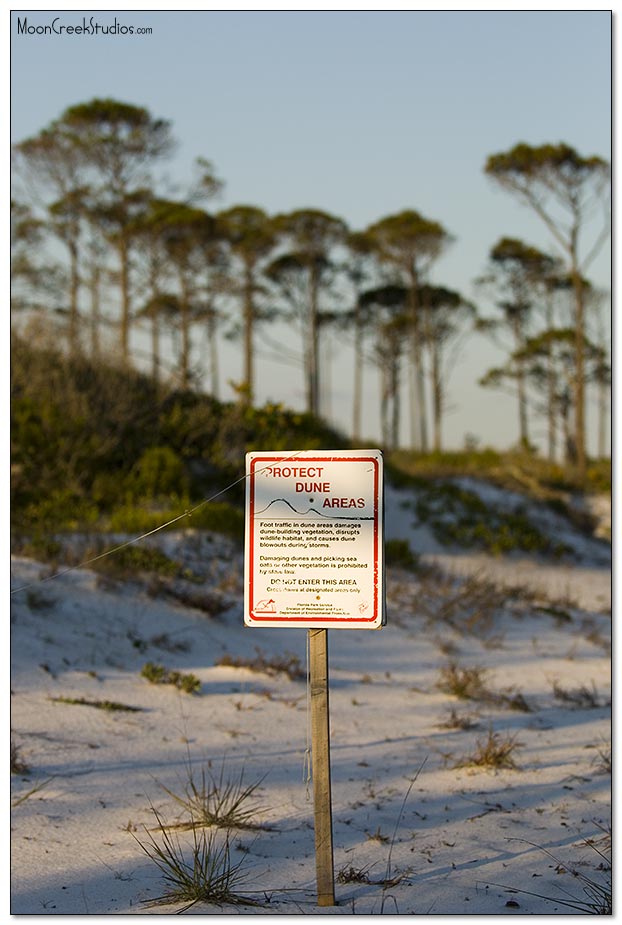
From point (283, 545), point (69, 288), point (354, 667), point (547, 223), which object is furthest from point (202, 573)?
point (69, 288)

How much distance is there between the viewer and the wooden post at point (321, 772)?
391 centimetres

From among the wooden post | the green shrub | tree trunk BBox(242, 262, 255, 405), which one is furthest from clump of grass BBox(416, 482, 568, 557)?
tree trunk BBox(242, 262, 255, 405)

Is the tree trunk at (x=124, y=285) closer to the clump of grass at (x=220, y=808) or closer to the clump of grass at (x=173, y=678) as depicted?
the clump of grass at (x=173, y=678)

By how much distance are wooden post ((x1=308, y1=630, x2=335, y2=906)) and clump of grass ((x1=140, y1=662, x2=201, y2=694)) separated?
11.2 feet

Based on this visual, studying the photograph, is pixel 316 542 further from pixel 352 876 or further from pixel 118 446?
pixel 118 446

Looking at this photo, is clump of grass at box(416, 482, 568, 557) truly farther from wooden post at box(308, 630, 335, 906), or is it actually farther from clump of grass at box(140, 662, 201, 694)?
wooden post at box(308, 630, 335, 906)

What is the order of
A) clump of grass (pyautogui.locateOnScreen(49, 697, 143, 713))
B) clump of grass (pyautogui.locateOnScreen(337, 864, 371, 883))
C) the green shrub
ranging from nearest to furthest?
1. clump of grass (pyautogui.locateOnScreen(337, 864, 371, 883))
2. clump of grass (pyautogui.locateOnScreen(49, 697, 143, 713))
3. the green shrub

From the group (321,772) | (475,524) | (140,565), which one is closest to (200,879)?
(321,772)

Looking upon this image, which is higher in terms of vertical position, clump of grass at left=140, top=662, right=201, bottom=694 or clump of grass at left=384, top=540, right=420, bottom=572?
clump of grass at left=384, top=540, right=420, bottom=572

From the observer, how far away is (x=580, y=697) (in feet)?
26.5

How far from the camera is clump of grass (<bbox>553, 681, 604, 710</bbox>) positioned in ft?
25.7

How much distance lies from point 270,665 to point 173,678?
2.97ft

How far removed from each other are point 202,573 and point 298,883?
20.0 feet

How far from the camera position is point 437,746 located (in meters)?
6.52
